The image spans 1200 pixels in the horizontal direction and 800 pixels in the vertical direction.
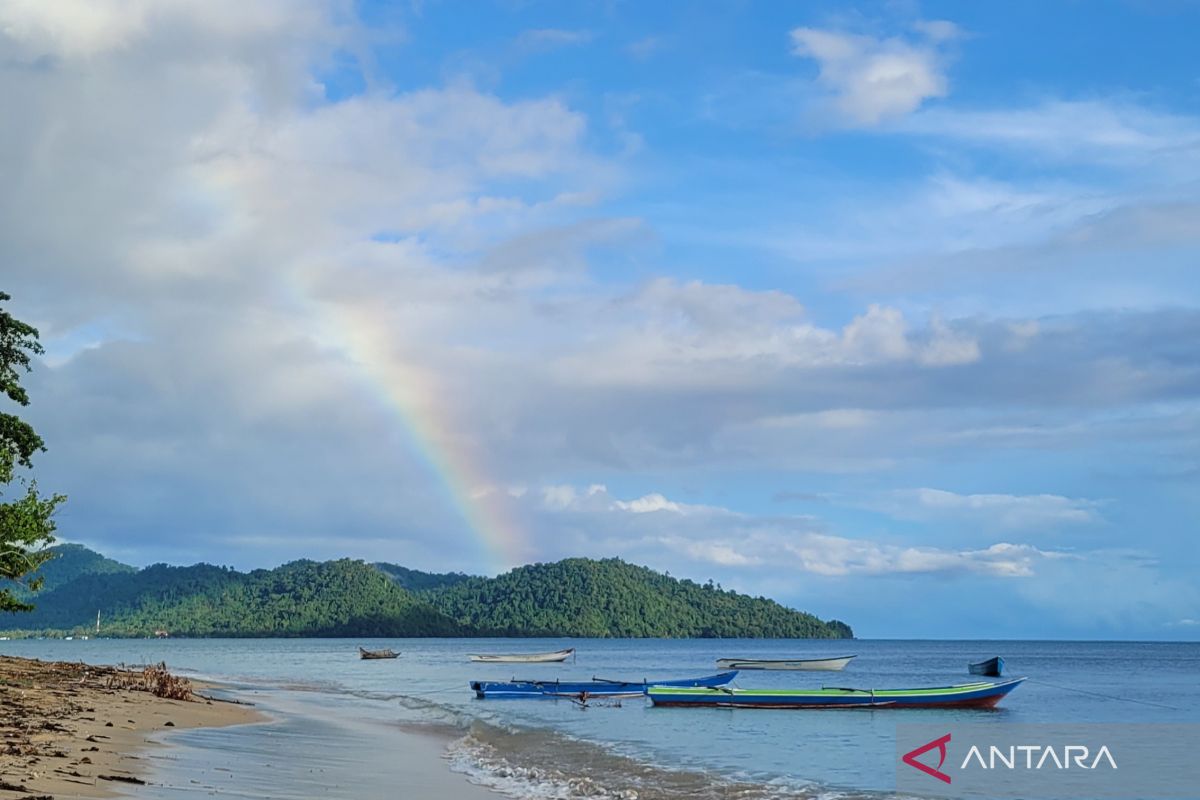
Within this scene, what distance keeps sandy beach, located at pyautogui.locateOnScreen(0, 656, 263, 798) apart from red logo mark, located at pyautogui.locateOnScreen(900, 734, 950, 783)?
1975cm

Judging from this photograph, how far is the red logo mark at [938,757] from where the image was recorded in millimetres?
28866

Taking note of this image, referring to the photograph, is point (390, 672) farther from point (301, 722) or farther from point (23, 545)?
point (23, 545)

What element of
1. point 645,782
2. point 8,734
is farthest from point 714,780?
point 8,734

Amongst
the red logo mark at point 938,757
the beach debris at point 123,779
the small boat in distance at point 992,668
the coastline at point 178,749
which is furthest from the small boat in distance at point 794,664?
the beach debris at point 123,779

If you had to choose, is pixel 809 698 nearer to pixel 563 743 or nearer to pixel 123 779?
pixel 563 743

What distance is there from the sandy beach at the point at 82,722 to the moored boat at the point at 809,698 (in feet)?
63.1

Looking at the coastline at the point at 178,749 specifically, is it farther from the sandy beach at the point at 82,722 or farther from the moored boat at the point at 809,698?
the moored boat at the point at 809,698

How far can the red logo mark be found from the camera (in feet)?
94.7

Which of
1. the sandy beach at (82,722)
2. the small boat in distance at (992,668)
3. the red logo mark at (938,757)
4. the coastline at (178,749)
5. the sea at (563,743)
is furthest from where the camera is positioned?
the small boat in distance at (992,668)

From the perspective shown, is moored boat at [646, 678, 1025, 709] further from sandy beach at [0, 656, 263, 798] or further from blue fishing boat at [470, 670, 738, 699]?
sandy beach at [0, 656, 263, 798]

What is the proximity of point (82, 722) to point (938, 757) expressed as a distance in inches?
943

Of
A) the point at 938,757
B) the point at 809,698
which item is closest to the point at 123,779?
the point at 938,757

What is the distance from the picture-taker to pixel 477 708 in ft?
167

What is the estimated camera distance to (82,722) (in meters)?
25.3
